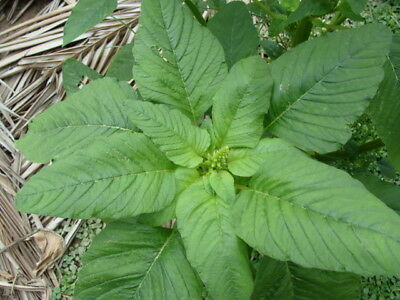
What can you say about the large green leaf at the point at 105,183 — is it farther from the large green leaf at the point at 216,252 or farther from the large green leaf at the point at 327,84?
the large green leaf at the point at 327,84

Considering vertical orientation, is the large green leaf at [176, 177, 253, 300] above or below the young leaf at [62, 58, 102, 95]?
below

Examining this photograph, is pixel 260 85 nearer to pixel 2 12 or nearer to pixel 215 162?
pixel 215 162

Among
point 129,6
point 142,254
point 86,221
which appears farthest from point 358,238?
point 129,6

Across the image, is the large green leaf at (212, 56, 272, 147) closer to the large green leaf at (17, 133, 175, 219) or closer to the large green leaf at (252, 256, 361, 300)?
the large green leaf at (17, 133, 175, 219)

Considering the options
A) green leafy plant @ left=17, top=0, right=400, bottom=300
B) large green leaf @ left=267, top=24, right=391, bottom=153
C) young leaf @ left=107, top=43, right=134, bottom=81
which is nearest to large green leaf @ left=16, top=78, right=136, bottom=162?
green leafy plant @ left=17, top=0, right=400, bottom=300

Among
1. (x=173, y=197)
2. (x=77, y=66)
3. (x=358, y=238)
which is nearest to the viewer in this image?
(x=358, y=238)

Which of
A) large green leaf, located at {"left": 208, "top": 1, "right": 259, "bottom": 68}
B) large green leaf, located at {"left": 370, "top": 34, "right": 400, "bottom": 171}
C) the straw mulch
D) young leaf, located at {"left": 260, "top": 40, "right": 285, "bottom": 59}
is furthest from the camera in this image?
the straw mulch

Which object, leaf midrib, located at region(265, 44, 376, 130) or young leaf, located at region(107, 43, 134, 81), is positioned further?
young leaf, located at region(107, 43, 134, 81)
